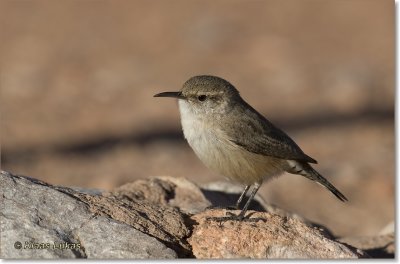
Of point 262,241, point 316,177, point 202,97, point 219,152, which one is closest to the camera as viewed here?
point 262,241

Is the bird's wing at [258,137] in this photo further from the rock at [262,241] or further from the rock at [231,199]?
the rock at [262,241]

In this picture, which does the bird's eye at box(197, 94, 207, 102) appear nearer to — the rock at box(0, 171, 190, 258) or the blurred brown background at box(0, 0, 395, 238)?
the rock at box(0, 171, 190, 258)

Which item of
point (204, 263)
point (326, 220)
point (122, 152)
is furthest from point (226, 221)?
point (122, 152)

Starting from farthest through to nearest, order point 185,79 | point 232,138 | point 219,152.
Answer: point 185,79
point 232,138
point 219,152

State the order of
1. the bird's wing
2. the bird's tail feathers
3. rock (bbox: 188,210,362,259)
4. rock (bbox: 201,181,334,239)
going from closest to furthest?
rock (bbox: 188,210,362,259) < the bird's wing < the bird's tail feathers < rock (bbox: 201,181,334,239)

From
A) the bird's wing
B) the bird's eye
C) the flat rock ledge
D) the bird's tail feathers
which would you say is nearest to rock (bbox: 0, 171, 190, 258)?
the flat rock ledge

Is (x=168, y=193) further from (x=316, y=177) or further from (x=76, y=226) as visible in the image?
(x=76, y=226)

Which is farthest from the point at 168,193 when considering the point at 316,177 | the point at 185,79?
the point at 185,79
